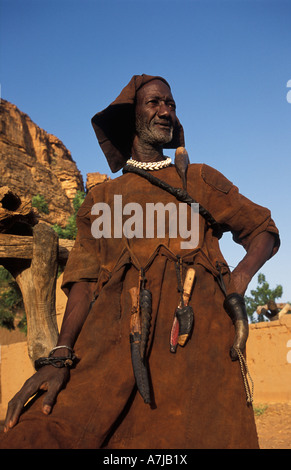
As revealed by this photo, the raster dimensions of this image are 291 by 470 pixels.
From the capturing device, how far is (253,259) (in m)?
1.98

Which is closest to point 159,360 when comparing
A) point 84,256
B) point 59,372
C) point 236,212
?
point 59,372

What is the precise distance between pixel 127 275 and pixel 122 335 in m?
0.26

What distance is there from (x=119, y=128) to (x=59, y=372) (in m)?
1.44

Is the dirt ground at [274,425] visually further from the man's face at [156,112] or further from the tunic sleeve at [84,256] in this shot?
the man's face at [156,112]

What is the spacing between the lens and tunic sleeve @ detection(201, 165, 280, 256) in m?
2.04

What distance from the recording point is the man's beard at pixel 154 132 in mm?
2277

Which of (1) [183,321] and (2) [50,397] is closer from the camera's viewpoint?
(2) [50,397]

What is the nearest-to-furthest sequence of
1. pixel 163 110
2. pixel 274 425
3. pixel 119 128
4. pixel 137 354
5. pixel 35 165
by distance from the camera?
pixel 137 354 < pixel 163 110 < pixel 119 128 < pixel 274 425 < pixel 35 165

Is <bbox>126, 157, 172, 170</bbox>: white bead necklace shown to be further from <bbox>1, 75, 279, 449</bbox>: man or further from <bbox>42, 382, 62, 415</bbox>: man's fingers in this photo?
<bbox>42, 382, 62, 415</bbox>: man's fingers

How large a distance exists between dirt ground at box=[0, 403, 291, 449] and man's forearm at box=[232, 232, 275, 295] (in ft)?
17.6

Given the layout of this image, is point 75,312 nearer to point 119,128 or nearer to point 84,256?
point 84,256

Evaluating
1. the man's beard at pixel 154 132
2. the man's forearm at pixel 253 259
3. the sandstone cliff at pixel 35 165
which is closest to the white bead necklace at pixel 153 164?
the man's beard at pixel 154 132
